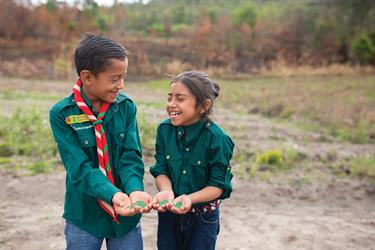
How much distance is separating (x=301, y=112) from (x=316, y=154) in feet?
11.6

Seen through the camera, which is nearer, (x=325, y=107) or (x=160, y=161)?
(x=160, y=161)

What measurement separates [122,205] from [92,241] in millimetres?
323

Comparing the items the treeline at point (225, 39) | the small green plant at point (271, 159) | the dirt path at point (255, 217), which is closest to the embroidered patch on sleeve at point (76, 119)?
the dirt path at point (255, 217)

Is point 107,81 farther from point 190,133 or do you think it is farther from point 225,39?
point 225,39

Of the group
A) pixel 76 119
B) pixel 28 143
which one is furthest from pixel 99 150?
pixel 28 143

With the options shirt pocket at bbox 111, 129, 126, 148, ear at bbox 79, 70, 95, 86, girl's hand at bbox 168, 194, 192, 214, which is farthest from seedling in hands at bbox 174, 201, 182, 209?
ear at bbox 79, 70, 95, 86

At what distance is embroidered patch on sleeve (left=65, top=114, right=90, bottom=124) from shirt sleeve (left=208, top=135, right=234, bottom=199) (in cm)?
64

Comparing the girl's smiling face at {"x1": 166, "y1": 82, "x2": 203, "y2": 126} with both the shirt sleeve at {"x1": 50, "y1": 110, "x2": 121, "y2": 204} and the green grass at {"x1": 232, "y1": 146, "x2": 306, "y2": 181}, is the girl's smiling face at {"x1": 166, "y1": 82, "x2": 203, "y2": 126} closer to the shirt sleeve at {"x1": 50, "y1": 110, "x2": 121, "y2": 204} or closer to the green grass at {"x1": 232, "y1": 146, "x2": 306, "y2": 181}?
the shirt sleeve at {"x1": 50, "y1": 110, "x2": 121, "y2": 204}

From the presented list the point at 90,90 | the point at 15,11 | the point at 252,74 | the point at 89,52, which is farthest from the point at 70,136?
the point at 15,11

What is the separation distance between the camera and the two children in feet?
7.03

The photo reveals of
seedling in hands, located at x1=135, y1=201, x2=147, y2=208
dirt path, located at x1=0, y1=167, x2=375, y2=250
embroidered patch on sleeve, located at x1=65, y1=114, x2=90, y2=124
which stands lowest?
dirt path, located at x1=0, y1=167, x2=375, y2=250

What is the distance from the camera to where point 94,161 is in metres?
2.25

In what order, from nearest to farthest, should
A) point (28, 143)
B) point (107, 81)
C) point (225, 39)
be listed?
point (107, 81) → point (28, 143) → point (225, 39)

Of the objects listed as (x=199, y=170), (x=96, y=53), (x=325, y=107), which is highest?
(x=96, y=53)
